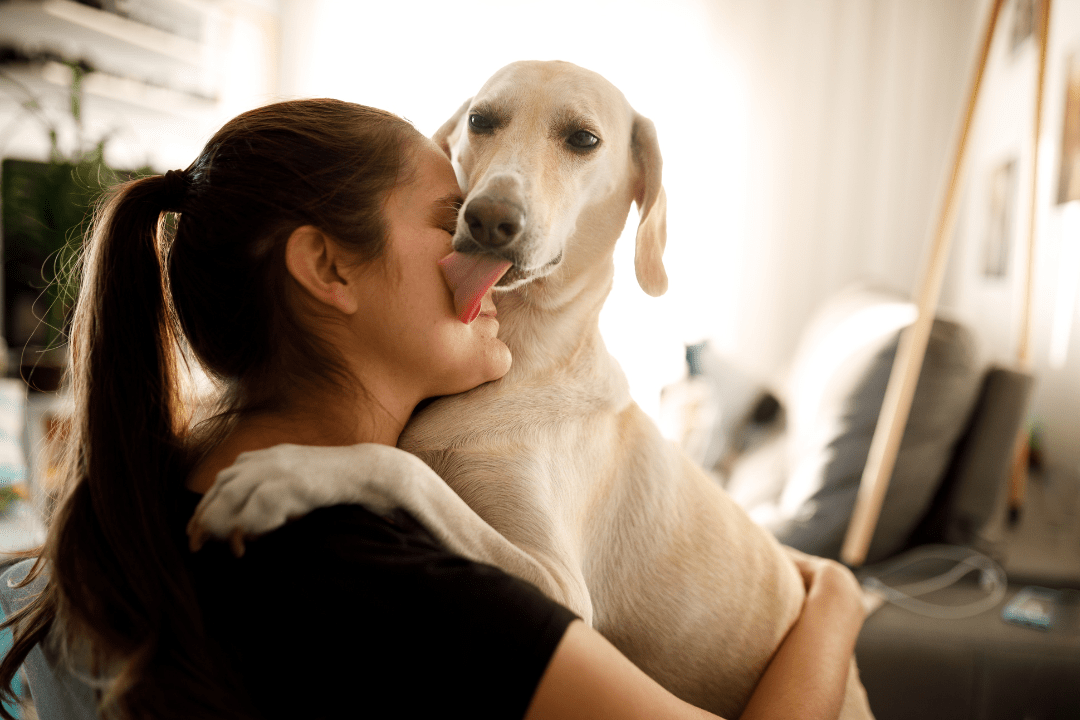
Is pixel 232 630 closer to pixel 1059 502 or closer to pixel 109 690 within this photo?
pixel 109 690

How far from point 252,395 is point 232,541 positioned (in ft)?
0.83

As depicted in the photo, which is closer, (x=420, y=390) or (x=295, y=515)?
(x=295, y=515)

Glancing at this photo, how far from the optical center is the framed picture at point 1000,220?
11.0 ft

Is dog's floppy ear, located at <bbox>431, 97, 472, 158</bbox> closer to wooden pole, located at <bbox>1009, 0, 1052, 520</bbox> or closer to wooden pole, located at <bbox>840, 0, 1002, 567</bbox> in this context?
wooden pole, located at <bbox>840, 0, 1002, 567</bbox>

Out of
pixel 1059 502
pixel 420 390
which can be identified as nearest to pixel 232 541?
pixel 420 390

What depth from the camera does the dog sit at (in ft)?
3.02

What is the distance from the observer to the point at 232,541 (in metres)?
0.64

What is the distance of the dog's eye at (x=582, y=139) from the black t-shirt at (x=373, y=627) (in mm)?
804

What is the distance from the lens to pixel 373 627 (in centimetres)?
59

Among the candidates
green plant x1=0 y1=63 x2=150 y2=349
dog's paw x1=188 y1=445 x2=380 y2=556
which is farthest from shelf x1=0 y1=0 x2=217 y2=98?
dog's paw x1=188 y1=445 x2=380 y2=556

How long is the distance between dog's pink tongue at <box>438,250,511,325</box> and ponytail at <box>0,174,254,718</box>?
341 mm

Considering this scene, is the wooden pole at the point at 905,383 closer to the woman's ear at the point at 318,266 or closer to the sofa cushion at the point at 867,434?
the sofa cushion at the point at 867,434

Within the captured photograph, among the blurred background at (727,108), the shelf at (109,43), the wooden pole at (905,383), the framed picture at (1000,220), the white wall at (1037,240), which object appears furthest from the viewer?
the blurred background at (727,108)

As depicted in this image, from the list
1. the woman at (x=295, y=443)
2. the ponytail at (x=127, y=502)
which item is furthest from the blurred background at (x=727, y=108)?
the ponytail at (x=127, y=502)
